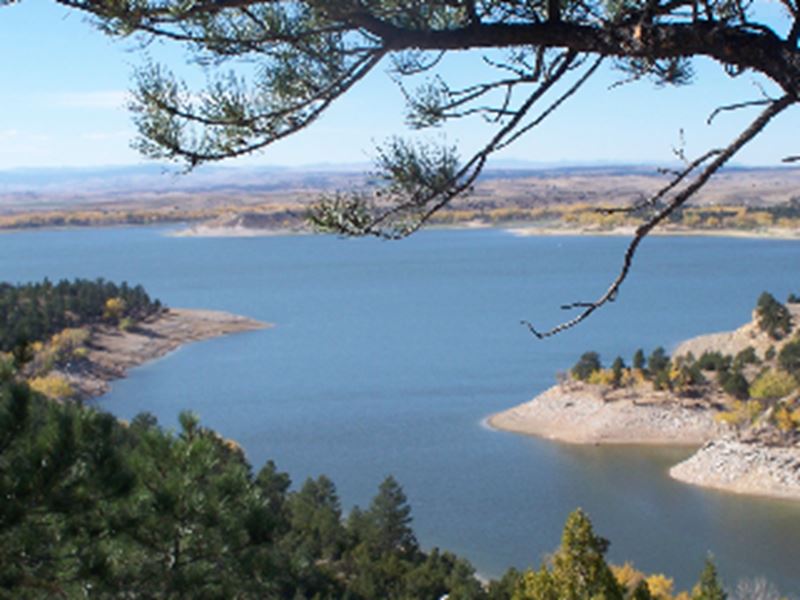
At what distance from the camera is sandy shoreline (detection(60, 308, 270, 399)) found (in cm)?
1939

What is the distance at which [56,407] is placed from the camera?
2883 millimetres

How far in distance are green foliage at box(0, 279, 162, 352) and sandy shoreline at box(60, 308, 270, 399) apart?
45 cm

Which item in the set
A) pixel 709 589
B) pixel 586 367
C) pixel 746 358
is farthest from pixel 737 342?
pixel 709 589

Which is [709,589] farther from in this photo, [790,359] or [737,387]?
[790,359]

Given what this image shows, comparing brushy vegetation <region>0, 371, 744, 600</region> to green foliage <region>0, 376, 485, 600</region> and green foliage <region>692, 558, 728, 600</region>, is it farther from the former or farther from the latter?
green foliage <region>692, 558, 728, 600</region>

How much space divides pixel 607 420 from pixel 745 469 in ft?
9.25

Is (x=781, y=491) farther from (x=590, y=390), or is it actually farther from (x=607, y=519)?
(x=590, y=390)

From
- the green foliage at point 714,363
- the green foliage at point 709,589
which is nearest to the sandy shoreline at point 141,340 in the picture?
the green foliage at point 714,363

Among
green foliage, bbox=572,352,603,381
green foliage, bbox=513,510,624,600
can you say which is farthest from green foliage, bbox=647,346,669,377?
green foliage, bbox=513,510,624,600

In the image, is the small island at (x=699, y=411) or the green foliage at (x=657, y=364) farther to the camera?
the green foliage at (x=657, y=364)

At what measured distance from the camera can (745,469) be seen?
12.6 metres

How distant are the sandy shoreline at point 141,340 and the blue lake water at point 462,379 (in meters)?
0.57

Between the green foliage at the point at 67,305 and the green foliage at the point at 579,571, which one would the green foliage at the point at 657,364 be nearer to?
the green foliage at the point at 67,305

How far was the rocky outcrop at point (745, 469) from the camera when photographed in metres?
12.2
